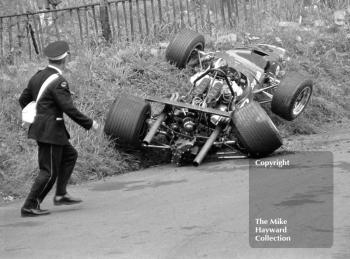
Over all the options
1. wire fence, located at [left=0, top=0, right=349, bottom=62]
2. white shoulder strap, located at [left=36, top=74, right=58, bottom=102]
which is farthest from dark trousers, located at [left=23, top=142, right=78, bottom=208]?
wire fence, located at [left=0, top=0, right=349, bottom=62]

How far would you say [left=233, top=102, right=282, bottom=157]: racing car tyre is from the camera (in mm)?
10320

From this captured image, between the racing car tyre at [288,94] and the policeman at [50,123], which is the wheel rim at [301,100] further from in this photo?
the policeman at [50,123]

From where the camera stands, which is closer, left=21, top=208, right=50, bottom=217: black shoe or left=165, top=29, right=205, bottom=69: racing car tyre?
left=21, top=208, right=50, bottom=217: black shoe

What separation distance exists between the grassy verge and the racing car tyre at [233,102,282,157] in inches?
60.6

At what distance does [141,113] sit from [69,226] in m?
3.22

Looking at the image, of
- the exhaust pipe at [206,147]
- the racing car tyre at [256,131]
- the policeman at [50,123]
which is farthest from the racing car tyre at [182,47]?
the policeman at [50,123]

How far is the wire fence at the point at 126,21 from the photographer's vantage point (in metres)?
14.5

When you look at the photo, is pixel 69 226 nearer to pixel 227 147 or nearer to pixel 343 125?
pixel 227 147

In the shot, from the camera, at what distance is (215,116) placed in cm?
1070

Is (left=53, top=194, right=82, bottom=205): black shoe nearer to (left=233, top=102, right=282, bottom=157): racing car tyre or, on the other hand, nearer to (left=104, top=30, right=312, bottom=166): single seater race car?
(left=104, top=30, right=312, bottom=166): single seater race car

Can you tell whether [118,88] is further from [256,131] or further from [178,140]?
[256,131]

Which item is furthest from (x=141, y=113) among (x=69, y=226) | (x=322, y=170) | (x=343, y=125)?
(x=343, y=125)

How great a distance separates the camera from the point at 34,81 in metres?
8.25

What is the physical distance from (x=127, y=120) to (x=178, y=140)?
73 centimetres
